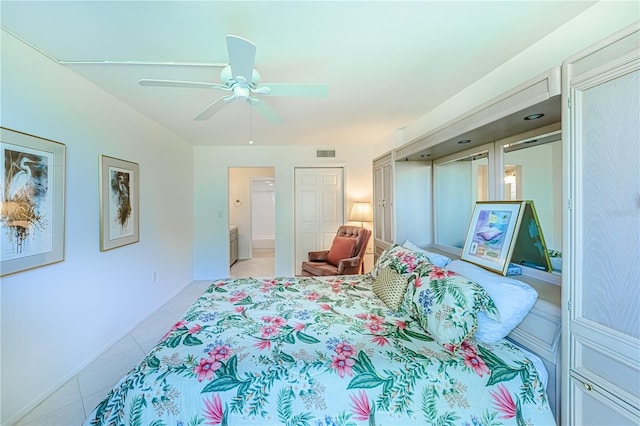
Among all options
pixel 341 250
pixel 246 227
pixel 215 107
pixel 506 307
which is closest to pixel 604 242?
pixel 506 307

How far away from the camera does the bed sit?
1198mm

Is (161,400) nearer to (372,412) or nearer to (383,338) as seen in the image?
(372,412)

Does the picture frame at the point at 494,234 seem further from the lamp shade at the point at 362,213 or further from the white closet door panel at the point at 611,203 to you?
the lamp shade at the point at 362,213

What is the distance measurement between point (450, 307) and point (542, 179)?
44.2 inches

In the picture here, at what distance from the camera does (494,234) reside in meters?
2.02

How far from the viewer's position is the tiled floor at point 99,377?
5.96 feet

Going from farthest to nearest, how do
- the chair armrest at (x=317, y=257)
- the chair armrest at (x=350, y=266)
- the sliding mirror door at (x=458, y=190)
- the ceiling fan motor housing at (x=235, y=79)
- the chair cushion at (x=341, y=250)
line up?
the chair armrest at (x=317, y=257), the chair cushion at (x=341, y=250), the chair armrest at (x=350, y=266), the sliding mirror door at (x=458, y=190), the ceiling fan motor housing at (x=235, y=79)

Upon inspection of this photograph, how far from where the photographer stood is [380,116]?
11.0ft

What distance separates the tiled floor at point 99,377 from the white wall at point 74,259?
0.24 ft

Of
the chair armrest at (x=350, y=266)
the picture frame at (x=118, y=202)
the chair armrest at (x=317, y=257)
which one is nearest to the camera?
the picture frame at (x=118, y=202)

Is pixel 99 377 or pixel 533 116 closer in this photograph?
pixel 533 116

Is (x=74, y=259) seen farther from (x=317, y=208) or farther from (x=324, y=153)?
(x=324, y=153)

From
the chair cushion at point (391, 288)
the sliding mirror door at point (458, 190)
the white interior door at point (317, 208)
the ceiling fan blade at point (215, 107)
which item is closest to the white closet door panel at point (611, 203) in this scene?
the chair cushion at point (391, 288)

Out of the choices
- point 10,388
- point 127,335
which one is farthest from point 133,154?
point 10,388
